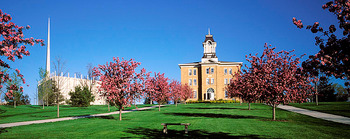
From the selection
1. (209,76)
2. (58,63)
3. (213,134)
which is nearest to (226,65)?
(209,76)

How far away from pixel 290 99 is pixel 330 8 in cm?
1355

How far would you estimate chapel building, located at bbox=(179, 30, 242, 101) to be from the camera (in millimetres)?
73312

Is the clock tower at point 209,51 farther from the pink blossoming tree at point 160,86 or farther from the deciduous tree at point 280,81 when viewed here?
the deciduous tree at point 280,81

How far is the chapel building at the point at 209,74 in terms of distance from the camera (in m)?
73.3

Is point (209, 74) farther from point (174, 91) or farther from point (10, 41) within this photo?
point (10, 41)

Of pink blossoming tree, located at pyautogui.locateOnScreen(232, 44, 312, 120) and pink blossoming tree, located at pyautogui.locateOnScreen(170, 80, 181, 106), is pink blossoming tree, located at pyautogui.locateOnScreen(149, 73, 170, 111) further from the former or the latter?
pink blossoming tree, located at pyautogui.locateOnScreen(232, 44, 312, 120)

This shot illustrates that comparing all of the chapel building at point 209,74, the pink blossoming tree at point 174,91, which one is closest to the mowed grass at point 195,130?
the pink blossoming tree at point 174,91

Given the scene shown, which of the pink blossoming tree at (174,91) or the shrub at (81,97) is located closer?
the pink blossoming tree at (174,91)

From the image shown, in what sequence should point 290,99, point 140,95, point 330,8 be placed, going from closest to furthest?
point 330,8 → point 290,99 → point 140,95

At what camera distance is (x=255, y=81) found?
67.4 ft

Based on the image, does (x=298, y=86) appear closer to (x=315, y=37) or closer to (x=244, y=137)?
(x=244, y=137)

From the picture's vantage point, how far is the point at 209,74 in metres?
73.5

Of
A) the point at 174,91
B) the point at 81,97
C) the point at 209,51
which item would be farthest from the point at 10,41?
the point at 209,51

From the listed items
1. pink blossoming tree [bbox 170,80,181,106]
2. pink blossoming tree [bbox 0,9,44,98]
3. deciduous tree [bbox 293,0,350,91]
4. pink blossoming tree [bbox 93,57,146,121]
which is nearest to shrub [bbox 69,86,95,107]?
pink blossoming tree [bbox 170,80,181,106]
